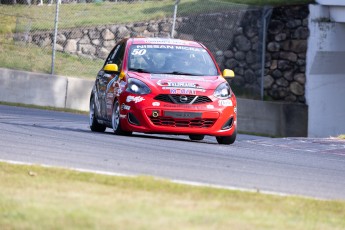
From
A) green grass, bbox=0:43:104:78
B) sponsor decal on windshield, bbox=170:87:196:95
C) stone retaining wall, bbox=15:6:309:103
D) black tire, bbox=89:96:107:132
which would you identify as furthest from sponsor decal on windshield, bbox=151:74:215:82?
stone retaining wall, bbox=15:6:309:103

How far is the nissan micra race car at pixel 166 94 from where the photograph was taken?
1598 cm

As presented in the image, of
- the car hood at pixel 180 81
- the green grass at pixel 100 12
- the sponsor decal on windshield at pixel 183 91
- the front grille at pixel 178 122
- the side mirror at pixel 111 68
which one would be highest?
the green grass at pixel 100 12

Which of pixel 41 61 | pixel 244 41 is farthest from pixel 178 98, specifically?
pixel 244 41

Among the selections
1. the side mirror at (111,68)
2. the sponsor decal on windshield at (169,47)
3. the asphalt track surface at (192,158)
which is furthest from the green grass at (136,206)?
the sponsor decal on windshield at (169,47)

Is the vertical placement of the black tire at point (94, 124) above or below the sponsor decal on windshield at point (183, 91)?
below

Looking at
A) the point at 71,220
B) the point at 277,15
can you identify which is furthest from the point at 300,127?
the point at 71,220

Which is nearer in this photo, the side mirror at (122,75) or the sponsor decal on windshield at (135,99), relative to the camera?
the sponsor decal on windshield at (135,99)

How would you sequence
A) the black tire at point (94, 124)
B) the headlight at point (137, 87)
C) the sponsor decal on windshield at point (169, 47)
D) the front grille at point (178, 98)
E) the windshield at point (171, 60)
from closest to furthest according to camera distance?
1. the front grille at point (178, 98)
2. the headlight at point (137, 87)
3. the windshield at point (171, 60)
4. the sponsor decal on windshield at point (169, 47)
5. the black tire at point (94, 124)

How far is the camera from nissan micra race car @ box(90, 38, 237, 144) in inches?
629

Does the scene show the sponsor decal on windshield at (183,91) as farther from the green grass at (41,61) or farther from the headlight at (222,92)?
the green grass at (41,61)

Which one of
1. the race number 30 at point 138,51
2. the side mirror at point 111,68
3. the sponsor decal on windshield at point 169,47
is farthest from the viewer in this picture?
the sponsor decal on windshield at point 169,47

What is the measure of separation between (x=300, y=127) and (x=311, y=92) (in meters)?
0.91

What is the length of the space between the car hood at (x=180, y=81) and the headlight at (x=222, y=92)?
6 centimetres

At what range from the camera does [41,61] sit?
27.2 metres
